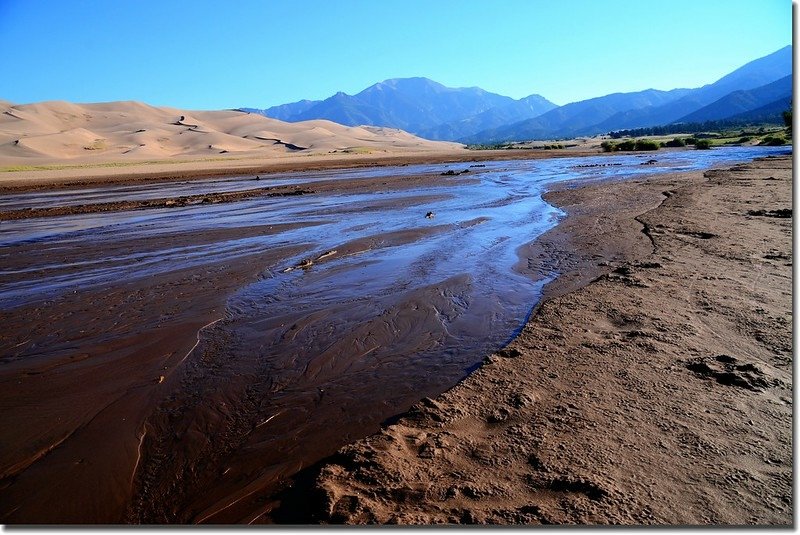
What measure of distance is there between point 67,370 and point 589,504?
578 centimetres

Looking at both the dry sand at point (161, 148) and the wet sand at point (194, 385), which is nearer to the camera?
the wet sand at point (194, 385)

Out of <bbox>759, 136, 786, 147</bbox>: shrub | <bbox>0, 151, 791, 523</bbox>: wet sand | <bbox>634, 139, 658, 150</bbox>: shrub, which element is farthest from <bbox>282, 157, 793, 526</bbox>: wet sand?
<bbox>634, 139, 658, 150</bbox>: shrub

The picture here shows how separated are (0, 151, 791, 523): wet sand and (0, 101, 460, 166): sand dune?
64.4m

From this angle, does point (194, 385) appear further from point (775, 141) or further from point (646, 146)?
point (646, 146)

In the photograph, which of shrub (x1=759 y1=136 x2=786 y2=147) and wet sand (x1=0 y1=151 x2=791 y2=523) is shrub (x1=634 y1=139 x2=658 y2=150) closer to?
shrub (x1=759 y1=136 x2=786 y2=147)

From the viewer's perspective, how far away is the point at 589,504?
2859 mm

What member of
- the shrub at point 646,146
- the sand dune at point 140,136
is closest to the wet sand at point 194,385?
the shrub at point 646,146

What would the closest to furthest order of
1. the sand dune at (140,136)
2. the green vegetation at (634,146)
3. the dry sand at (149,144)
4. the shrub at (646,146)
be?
the dry sand at (149,144)
the shrub at (646,146)
the green vegetation at (634,146)
the sand dune at (140,136)

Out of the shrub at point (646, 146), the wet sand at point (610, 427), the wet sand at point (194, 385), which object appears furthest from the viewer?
the shrub at point (646, 146)

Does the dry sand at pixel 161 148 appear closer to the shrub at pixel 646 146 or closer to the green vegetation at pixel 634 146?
the green vegetation at pixel 634 146

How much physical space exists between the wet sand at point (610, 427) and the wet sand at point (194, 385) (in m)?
0.32

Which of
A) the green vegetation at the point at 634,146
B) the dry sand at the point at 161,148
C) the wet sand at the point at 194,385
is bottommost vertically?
the green vegetation at the point at 634,146

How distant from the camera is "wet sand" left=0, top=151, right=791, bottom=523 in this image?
3.53 m

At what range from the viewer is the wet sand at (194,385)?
3.53m
